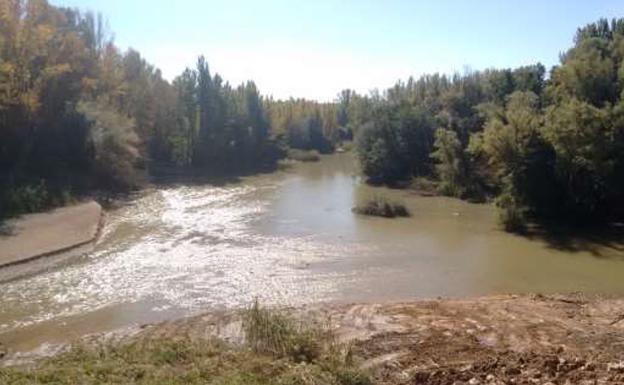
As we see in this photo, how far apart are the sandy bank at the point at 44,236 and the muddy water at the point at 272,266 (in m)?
0.84

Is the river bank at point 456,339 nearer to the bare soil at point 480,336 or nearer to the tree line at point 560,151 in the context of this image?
the bare soil at point 480,336

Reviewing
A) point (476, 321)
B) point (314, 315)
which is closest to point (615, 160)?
point (476, 321)

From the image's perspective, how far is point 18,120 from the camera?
32438 mm

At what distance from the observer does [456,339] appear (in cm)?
1191

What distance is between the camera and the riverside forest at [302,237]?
1075cm

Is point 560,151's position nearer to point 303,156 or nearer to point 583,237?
point 583,237

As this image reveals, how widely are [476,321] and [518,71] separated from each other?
129 ft

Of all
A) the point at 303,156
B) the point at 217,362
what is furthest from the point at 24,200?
the point at 303,156

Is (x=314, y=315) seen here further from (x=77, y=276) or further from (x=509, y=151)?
(x=509, y=151)

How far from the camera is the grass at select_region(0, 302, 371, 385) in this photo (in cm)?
870

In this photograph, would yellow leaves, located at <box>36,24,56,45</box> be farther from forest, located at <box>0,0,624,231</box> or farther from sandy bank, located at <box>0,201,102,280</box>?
sandy bank, located at <box>0,201,102,280</box>

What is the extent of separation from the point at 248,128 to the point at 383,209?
33.0m

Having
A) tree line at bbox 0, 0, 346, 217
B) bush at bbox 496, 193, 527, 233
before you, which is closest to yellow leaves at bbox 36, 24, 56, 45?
tree line at bbox 0, 0, 346, 217

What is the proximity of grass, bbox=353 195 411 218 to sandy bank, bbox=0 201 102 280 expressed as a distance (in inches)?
503
